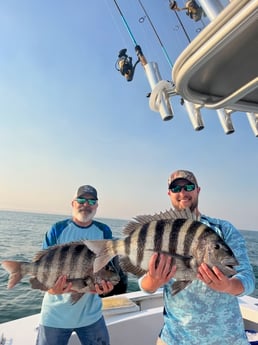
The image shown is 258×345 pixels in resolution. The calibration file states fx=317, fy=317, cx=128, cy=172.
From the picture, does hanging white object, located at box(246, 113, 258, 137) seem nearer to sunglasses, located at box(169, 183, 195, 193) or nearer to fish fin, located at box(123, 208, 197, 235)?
sunglasses, located at box(169, 183, 195, 193)

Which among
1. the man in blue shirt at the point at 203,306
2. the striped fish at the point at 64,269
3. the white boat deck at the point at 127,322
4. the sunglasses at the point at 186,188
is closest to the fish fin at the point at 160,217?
the sunglasses at the point at 186,188

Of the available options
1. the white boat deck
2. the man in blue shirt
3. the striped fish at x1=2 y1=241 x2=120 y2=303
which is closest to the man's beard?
the striped fish at x1=2 y1=241 x2=120 y2=303

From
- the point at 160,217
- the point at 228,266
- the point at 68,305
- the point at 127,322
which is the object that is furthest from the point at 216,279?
the point at 127,322

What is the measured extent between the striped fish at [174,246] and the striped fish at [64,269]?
15.5 inches

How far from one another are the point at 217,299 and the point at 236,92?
1.03 meters

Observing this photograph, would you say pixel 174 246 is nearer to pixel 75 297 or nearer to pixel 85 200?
pixel 75 297

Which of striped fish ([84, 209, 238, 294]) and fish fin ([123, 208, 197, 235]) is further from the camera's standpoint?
fish fin ([123, 208, 197, 235])

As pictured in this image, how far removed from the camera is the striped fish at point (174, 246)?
61.1 inches

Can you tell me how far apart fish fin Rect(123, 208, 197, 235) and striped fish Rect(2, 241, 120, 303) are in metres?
0.52

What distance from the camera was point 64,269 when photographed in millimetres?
2217

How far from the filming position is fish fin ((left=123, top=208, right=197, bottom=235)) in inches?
67.4

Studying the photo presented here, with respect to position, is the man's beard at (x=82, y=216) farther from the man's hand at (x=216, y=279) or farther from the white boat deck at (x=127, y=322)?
the man's hand at (x=216, y=279)

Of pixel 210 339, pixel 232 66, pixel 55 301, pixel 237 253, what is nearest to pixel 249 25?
pixel 232 66

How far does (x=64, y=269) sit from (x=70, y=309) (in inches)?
14.2
